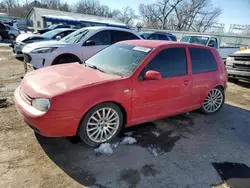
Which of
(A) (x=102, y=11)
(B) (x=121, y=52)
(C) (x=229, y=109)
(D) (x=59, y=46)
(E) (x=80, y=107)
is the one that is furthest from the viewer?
(A) (x=102, y=11)

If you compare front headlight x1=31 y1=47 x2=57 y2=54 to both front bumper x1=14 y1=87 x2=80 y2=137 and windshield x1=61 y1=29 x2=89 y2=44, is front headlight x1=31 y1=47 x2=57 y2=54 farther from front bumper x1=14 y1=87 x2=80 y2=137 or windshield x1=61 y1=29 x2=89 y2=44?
front bumper x1=14 y1=87 x2=80 y2=137

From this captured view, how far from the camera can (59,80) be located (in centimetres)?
320

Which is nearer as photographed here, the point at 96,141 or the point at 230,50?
the point at 96,141

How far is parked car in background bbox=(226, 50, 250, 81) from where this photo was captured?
784 centimetres

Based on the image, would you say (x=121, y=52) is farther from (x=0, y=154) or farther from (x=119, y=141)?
(x=0, y=154)

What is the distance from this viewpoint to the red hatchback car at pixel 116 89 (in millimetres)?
2854

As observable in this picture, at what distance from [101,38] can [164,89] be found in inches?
160

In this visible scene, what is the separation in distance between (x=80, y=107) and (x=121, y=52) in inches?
62.0

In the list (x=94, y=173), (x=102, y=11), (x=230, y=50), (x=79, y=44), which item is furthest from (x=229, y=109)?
(x=102, y=11)

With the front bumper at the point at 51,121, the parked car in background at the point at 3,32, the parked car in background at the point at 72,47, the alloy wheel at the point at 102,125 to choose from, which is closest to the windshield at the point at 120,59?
the alloy wheel at the point at 102,125

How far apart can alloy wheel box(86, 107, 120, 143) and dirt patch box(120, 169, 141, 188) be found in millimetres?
733

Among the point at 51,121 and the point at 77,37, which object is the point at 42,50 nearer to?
the point at 77,37

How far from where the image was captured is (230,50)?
40.6ft

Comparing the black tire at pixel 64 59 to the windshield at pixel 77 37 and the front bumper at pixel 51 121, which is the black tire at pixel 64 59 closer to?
the windshield at pixel 77 37
